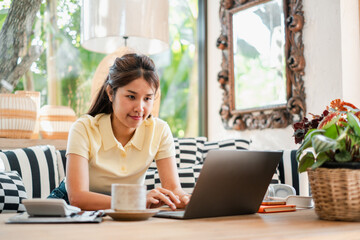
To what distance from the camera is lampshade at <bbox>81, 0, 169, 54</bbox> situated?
2857mm

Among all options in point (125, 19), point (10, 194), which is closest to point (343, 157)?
point (10, 194)

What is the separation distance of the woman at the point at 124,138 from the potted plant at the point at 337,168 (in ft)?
2.04

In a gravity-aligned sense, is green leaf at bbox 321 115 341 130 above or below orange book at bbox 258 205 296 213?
above

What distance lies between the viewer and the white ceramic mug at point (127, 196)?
40.1 inches

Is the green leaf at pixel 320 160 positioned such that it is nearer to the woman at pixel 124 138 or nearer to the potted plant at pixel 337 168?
the potted plant at pixel 337 168

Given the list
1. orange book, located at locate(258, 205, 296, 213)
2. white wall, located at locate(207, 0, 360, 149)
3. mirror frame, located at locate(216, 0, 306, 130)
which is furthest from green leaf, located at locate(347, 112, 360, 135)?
mirror frame, located at locate(216, 0, 306, 130)

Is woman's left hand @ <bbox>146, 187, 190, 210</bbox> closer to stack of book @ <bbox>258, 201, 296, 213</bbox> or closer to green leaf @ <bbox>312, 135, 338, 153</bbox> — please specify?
stack of book @ <bbox>258, 201, 296, 213</bbox>

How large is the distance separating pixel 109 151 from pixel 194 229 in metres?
0.88

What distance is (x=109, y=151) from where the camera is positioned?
1.74 m

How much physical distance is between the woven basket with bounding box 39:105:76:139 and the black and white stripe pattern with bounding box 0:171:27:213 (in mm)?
962

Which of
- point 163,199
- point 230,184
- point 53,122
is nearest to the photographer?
point 230,184

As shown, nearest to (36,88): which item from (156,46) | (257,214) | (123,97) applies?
(156,46)

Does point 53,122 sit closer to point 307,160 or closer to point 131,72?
point 131,72

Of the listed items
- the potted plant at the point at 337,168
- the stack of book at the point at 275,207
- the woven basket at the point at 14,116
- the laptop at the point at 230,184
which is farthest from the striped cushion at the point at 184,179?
the potted plant at the point at 337,168
